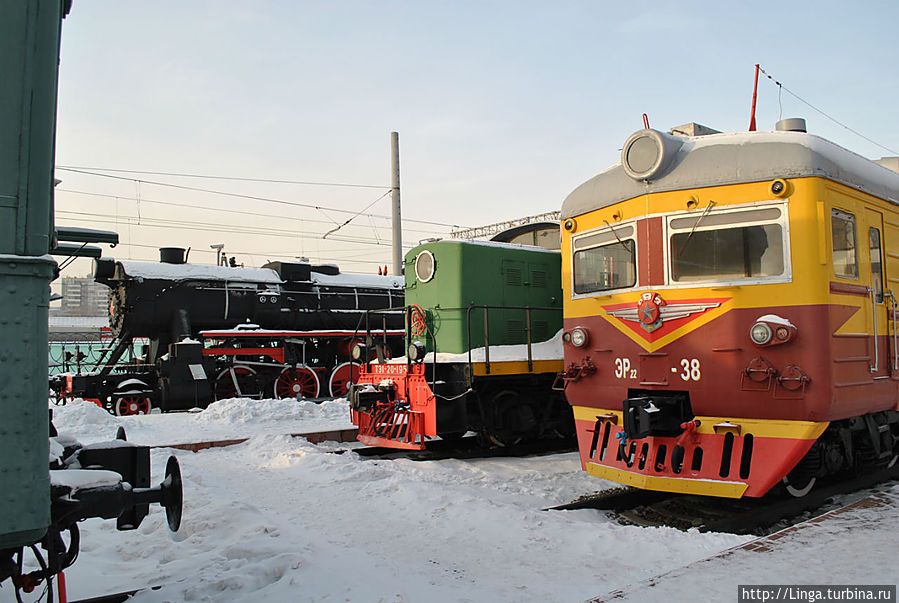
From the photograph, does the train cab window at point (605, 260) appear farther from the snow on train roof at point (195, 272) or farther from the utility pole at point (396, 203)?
the utility pole at point (396, 203)

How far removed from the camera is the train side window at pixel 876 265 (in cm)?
573

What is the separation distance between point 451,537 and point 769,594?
2.27m

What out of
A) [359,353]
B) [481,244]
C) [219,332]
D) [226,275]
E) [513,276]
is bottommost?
[359,353]

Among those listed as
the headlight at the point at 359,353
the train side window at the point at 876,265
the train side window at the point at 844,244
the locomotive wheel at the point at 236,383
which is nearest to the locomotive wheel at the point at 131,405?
the locomotive wheel at the point at 236,383

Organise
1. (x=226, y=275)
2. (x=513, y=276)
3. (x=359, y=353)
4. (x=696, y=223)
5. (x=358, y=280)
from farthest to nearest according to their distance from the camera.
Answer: (x=358, y=280), (x=226, y=275), (x=359, y=353), (x=513, y=276), (x=696, y=223)

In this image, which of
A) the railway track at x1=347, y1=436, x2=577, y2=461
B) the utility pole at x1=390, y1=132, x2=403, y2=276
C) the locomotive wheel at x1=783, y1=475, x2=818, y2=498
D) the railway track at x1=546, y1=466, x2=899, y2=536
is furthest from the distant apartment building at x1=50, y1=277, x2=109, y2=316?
the locomotive wheel at x1=783, y1=475, x2=818, y2=498

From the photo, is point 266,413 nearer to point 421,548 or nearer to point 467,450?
point 467,450

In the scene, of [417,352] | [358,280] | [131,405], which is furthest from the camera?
[358,280]

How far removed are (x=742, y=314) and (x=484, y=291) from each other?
421cm

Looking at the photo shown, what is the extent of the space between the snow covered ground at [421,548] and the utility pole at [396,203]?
12595 mm

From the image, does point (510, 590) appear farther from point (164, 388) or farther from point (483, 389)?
point (164, 388)

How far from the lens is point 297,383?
583 inches

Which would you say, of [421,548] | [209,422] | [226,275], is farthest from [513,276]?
[226,275]

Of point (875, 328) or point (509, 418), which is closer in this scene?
point (875, 328)
